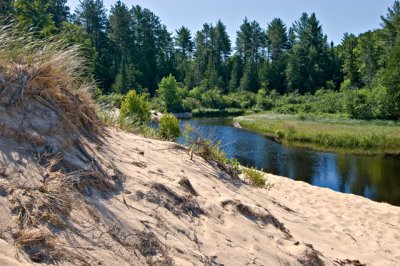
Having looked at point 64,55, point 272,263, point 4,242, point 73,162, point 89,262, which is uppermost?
point 64,55

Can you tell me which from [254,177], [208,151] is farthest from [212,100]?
[208,151]

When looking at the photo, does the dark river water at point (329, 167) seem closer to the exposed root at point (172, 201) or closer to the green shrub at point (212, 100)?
the exposed root at point (172, 201)

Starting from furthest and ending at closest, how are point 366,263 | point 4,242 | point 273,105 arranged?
point 273,105
point 366,263
point 4,242

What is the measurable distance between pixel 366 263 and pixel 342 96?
4677 centimetres

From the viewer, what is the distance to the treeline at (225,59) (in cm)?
5669

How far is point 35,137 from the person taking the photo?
353 cm

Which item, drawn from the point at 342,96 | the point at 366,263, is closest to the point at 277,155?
the point at 366,263

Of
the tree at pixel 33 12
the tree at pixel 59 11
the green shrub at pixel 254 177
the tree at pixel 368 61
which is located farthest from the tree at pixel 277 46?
the green shrub at pixel 254 177

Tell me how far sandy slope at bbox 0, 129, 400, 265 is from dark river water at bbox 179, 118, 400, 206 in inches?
259

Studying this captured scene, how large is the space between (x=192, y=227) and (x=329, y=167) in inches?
654

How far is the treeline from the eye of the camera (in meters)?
56.7

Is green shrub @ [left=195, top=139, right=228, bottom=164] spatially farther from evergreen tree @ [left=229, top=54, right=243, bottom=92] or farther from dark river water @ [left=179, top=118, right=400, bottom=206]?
evergreen tree @ [left=229, top=54, right=243, bottom=92]

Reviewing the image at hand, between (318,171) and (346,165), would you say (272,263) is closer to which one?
(318,171)

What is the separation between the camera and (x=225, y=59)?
80000 mm
